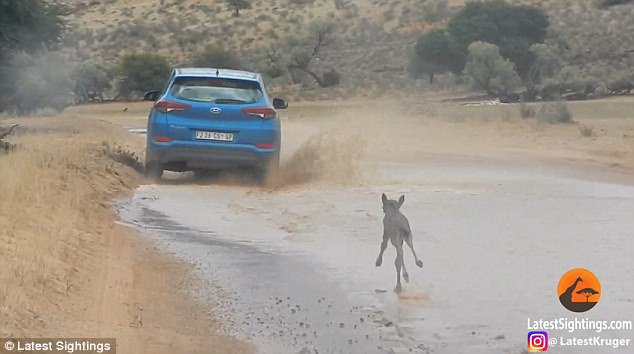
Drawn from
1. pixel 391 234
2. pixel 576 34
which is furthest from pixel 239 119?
pixel 576 34

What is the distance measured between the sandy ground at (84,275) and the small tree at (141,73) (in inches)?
1242

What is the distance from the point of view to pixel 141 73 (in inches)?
1822

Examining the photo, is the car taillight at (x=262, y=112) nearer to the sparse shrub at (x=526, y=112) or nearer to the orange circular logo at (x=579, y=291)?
the orange circular logo at (x=579, y=291)

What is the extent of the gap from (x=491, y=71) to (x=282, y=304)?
32.3m

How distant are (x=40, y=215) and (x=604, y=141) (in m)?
15.8

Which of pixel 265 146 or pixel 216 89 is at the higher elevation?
pixel 216 89

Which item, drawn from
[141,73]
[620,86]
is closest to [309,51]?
[141,73]

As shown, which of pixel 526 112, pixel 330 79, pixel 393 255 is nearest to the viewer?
pixel 393 255

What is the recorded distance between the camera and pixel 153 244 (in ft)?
36.8

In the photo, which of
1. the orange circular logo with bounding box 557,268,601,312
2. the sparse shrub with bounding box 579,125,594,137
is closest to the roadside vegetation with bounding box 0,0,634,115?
the sparse shrub with bounding box 579,125,594,137

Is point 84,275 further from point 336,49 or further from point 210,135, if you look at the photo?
point 336,49

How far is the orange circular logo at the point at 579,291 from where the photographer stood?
337 inches

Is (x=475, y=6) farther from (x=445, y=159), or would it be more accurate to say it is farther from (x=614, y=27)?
(x=445, y=159)

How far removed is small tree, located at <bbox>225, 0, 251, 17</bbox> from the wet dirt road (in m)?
48.7
